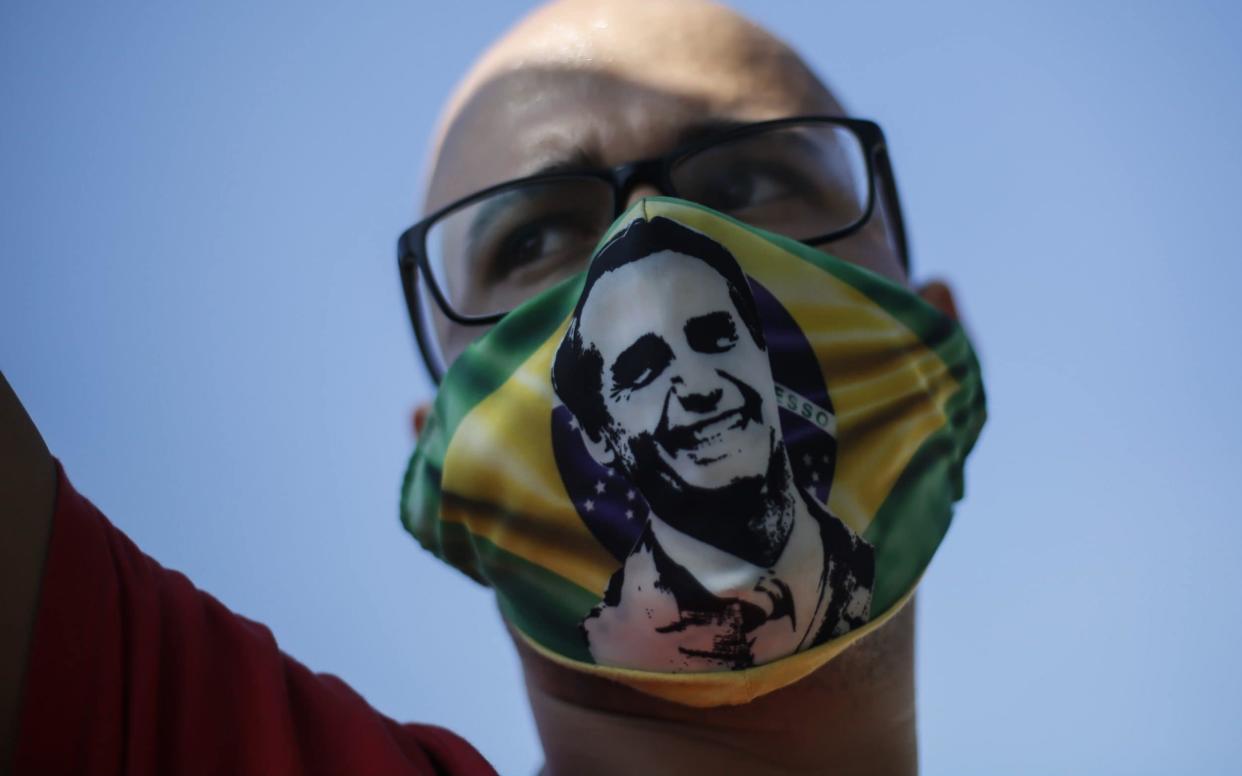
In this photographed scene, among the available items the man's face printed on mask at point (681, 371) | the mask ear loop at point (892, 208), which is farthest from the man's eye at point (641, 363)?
the mask ear loop at point (892, 208)

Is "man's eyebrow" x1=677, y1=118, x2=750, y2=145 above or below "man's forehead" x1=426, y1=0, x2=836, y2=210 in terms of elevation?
below

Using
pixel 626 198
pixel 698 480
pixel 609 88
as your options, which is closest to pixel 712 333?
pixel 698 480

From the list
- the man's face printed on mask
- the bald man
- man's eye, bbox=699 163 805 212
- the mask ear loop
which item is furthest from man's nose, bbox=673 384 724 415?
the mask ear loop

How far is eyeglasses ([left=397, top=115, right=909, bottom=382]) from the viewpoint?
1510 millimetres

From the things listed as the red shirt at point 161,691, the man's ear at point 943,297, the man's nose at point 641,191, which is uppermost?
the man's nose at point 641,191

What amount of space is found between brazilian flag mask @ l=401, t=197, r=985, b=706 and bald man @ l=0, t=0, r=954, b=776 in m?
0.17

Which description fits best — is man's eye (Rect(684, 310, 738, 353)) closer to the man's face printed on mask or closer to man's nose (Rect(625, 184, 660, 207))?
the man's face printed on mask

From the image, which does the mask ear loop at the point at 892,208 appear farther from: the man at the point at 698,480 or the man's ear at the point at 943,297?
the man at the point at 698,480

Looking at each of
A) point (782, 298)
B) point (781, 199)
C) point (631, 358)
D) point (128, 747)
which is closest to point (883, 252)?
point (781, 199)

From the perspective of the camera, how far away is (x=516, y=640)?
4.73 feet

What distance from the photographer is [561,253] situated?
5.09 feet

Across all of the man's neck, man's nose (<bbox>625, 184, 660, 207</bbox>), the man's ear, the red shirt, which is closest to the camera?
the red shirt

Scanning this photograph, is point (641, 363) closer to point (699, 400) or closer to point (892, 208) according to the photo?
point (699, 400)

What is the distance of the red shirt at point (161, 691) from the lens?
0.88m
